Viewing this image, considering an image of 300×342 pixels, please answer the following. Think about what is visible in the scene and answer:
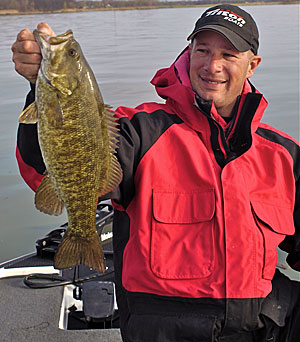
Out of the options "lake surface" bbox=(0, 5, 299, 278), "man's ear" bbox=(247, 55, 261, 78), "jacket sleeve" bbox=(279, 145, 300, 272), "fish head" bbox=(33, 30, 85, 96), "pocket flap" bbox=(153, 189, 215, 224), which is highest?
"fish head" bbox=(33, 30, 85, 96)

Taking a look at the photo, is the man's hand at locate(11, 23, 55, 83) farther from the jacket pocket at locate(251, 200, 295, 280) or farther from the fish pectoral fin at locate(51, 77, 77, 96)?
the jacket pocket at locate(251, 200, 295, 280)

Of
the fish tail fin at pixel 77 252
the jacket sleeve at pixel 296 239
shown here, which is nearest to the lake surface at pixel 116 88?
the jacket sleeve at pixel 296 239

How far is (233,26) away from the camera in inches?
101

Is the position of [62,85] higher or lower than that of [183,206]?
higher

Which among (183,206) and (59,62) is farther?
(183,206)

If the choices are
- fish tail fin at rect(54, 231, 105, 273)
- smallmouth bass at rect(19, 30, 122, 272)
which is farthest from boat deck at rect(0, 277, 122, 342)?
smallmouth bass at rect(19, 30, 122, 272)

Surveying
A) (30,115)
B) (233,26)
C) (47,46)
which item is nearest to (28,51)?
(47,46)

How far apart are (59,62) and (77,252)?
2.67 feet

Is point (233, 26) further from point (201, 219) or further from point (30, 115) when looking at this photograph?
point (30, 115)

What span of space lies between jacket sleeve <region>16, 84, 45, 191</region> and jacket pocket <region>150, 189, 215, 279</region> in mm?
577

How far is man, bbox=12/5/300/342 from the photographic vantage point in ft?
7.32

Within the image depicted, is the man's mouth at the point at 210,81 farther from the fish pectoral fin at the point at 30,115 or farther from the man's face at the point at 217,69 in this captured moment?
the fish pectoral fin at the point at 30,115

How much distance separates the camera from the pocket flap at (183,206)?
2.25 meters

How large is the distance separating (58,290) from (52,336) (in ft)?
1.49
